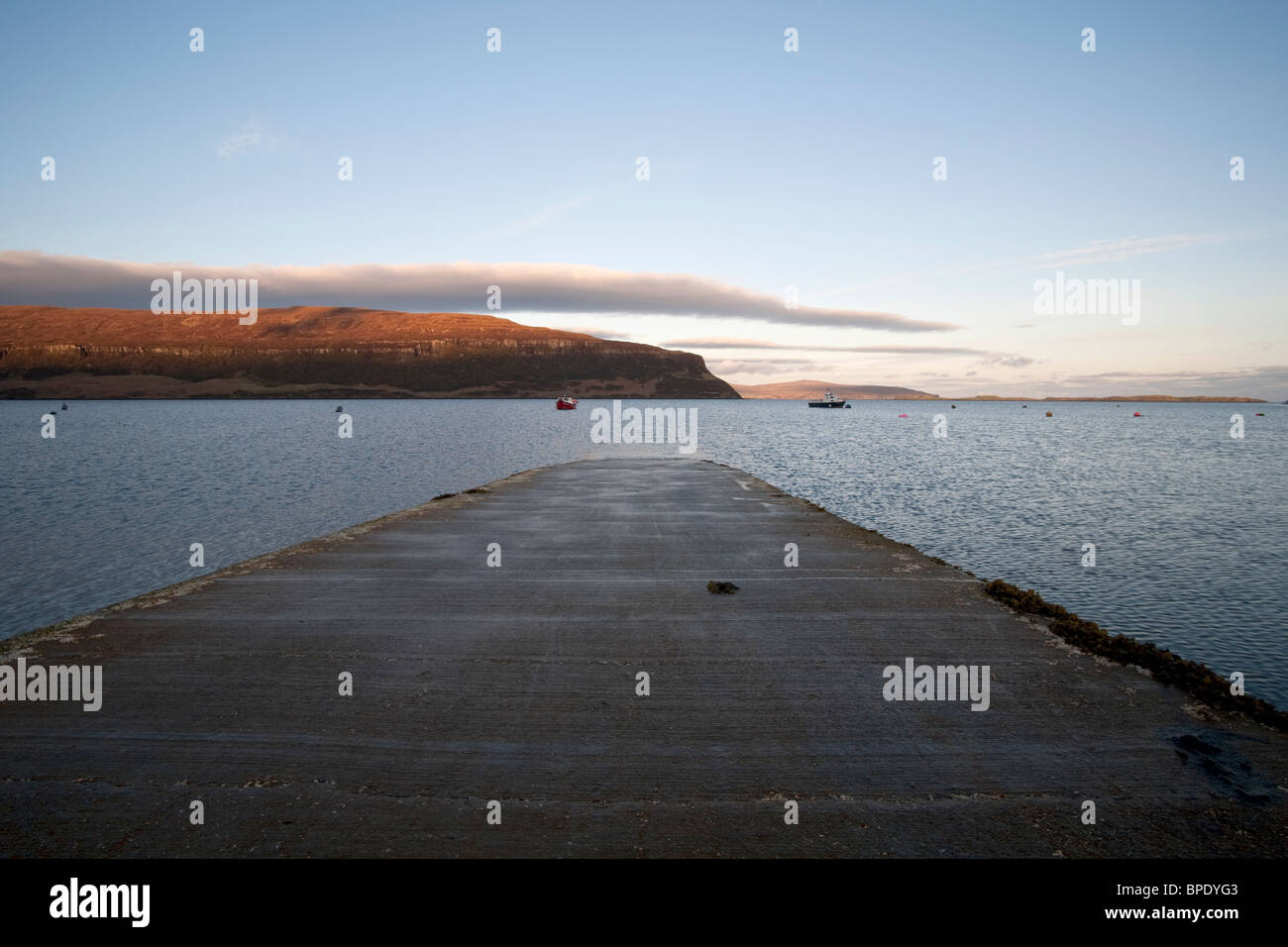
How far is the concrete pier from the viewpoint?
495 cm

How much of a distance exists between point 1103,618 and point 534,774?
1306 cm

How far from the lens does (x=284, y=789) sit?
546 cm

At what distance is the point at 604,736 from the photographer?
6492 millimetres

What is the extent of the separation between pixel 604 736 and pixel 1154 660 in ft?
21.7

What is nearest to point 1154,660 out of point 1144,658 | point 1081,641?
point 1144,658

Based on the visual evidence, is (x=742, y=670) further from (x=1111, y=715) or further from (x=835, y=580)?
(x=835, y=580)

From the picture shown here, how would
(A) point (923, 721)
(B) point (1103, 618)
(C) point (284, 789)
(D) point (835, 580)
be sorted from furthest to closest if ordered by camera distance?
(B) point (1103, 618)
(D) point (835, 580)
(A) point (923, 721)
(C) point (284, 789)

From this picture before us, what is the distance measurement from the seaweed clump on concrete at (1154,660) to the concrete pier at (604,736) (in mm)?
263

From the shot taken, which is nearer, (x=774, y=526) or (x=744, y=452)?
(x=774, y=526)

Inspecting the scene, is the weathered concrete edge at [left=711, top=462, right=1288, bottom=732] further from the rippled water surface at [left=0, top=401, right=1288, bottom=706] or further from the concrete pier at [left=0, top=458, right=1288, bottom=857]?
the rippled water surface at [left=0, top=401, right=1288, bottom=706]

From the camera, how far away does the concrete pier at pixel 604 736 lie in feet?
16.2

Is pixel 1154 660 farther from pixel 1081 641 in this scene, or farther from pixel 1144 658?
pixel 1081 641

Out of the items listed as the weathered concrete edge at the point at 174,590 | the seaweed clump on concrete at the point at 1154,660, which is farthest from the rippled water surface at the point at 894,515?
the weathered concrete edge at the point at 174,590
